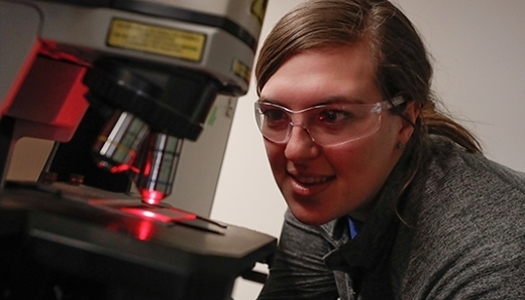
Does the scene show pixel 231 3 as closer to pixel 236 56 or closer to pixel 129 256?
pixel 236 56

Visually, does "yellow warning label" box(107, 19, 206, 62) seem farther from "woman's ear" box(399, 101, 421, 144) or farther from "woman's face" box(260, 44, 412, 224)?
"woman's ear" box(399, 101, 421, 144)

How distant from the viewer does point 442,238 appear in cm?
77

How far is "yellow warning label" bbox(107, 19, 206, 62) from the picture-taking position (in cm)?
48

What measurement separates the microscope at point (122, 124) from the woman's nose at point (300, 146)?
9.2 inches

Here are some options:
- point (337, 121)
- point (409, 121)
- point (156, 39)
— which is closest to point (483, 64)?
point (409, 121)

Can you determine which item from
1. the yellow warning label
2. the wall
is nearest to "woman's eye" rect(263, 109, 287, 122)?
the yellow warning label

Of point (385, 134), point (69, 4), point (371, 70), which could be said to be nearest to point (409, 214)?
point (385, 134)

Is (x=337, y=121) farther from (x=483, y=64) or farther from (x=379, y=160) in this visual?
(x=483, y=64)

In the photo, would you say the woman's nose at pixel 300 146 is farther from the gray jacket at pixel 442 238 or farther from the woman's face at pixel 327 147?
the gray jacket at pixel 442 238

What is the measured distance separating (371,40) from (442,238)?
35cm

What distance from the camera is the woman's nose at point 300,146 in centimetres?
82

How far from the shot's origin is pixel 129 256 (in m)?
0.41

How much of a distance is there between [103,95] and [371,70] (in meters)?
0.50

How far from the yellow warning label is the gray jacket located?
19.8 inches
